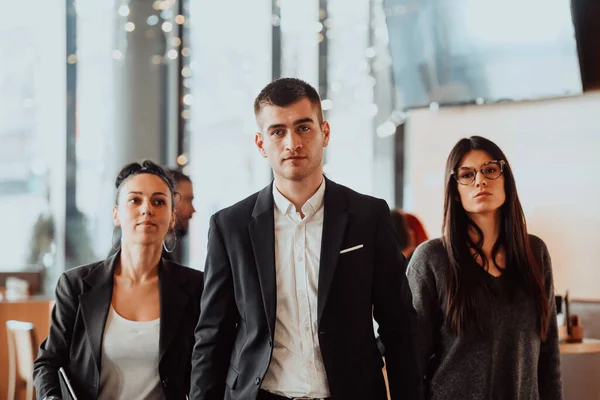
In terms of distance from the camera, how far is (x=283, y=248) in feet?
7.52

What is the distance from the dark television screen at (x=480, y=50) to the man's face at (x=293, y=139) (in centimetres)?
371

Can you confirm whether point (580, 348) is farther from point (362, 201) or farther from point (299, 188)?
point (299, 188)

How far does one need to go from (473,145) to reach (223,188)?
5039 millimetres

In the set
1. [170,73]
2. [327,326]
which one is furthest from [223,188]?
[327,326]

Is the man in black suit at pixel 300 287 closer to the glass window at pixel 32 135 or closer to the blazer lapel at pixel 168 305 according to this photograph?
the blazer lapel at pixel 168 305

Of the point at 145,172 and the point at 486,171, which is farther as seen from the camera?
the point at 145,172

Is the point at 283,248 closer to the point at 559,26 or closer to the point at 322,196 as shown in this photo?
the point at 322,196

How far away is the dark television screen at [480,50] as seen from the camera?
555 centimetres

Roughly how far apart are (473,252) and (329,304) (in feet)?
2.47

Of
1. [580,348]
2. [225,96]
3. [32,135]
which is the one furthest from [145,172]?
[225,96]

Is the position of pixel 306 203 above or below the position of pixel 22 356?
above

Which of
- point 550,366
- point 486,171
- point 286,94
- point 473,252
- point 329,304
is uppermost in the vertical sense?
point 286,94

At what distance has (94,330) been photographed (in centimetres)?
263

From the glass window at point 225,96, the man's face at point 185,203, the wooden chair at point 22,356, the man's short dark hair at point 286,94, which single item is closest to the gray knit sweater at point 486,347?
the man's short dark hair at point 286,94
